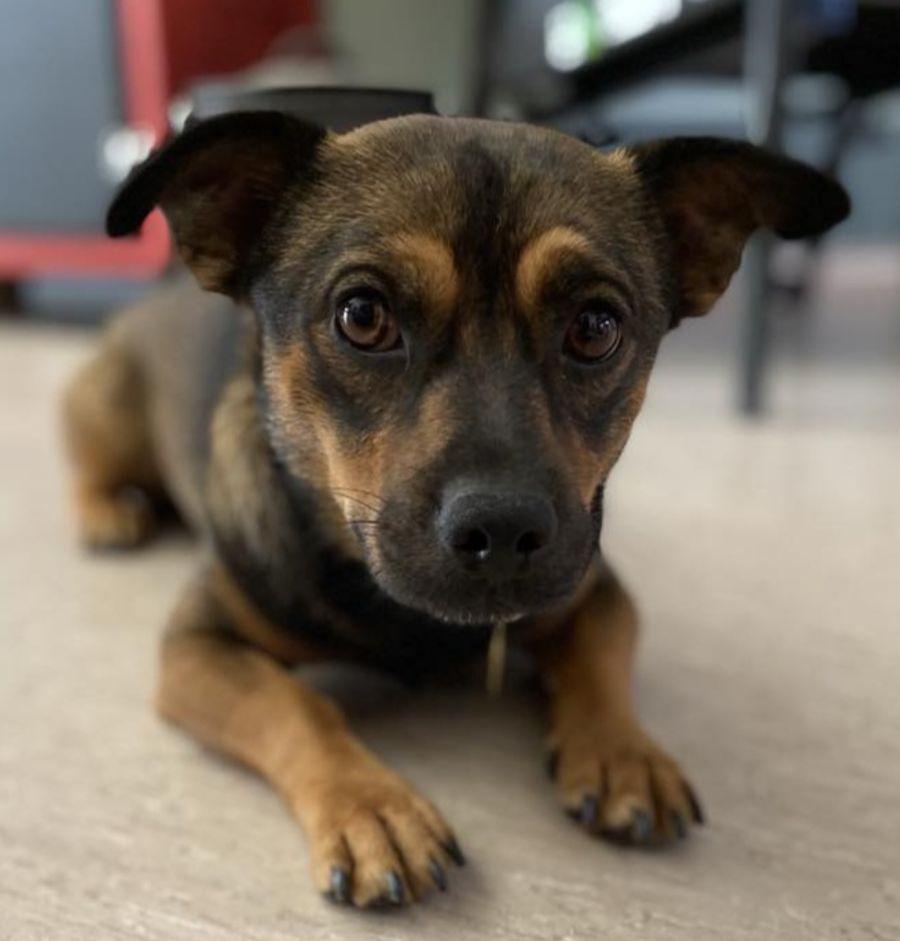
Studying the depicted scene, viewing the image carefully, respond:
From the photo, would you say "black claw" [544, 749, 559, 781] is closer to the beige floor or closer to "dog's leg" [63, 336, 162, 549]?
the beige floor

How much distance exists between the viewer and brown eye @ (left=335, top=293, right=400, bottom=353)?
1145mm

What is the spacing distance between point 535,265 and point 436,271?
0.33ft

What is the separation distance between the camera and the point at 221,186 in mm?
1277

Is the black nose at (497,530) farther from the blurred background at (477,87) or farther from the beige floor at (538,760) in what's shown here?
the blurred background at (477,87)

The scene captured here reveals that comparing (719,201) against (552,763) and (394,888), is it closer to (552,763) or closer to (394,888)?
(552,763)

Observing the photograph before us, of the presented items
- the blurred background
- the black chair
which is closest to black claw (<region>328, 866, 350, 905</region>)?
the black chair

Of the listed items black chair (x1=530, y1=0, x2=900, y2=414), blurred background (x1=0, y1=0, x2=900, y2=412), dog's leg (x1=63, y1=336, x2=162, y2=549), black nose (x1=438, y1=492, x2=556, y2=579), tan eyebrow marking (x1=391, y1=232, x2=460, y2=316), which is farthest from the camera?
blurred background (x1=0, y1=0, x2=900, y2=412)

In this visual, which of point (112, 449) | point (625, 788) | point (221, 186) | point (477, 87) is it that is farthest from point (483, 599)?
point (477, 87)

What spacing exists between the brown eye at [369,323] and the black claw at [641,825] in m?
0.57

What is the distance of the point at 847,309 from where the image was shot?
5.05 m

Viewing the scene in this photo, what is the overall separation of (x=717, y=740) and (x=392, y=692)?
17.6 inches

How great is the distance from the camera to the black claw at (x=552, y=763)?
4.32 feet

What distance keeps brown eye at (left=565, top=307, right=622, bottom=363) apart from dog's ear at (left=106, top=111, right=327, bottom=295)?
0.37m

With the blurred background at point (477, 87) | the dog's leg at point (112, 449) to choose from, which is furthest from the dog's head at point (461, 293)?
the blurred background at point (477, 87)
